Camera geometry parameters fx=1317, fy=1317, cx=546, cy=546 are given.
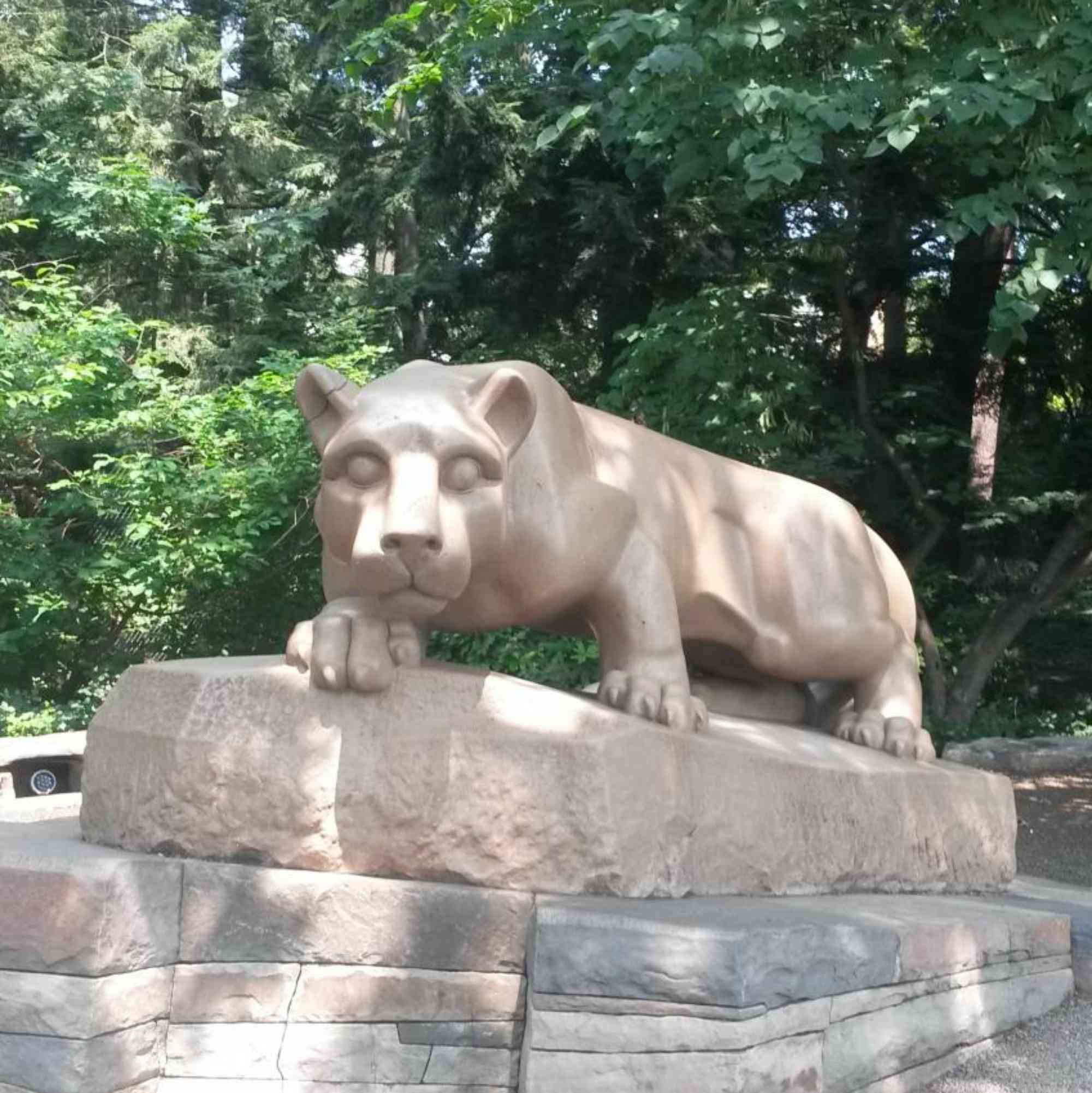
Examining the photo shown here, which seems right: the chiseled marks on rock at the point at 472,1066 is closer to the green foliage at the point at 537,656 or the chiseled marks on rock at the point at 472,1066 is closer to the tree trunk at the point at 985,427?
the green foliage at the point at 537,656

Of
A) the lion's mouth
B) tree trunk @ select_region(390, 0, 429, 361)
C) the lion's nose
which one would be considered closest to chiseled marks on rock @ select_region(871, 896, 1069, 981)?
the lion's mouth

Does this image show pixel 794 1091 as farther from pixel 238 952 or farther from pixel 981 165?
pixel 981 165

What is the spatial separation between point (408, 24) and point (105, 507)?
486cm

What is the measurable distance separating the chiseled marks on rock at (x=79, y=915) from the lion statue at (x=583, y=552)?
26.8 inches

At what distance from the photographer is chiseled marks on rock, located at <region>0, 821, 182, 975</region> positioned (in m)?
3.01

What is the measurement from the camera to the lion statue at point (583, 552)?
10.7 ft

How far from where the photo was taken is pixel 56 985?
9.89 ft

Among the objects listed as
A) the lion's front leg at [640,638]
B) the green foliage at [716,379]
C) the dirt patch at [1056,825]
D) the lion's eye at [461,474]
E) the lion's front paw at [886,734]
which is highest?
the green foliage at [716,379]

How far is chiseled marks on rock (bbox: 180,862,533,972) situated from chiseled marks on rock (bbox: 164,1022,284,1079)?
168mm

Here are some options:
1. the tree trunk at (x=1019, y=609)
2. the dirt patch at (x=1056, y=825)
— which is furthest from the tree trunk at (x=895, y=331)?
the dirt patch at (x=1056, y=825)

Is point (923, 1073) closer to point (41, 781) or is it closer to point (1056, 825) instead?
point (1056, 825)

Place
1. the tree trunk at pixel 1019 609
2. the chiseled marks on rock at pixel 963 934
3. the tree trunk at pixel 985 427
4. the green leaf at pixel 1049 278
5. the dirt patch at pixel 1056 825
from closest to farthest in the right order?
the chiseled marks on rock at pixel 963 934 → the green leaf at pixel 1049 278 → the dirt patch at pixel 1056 825 → the tree trunk at pixel 1019 609 → the tree trunk at pixel 985 427

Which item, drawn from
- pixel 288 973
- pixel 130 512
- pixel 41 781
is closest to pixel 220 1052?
pixel 288 973

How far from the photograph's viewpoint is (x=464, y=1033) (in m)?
3.18
